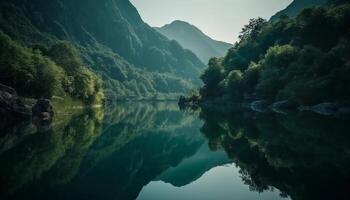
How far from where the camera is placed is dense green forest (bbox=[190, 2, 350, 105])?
2502 inches

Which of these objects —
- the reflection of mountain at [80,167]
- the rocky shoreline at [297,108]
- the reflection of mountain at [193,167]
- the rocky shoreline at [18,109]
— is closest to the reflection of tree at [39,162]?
the reflection of mountain at [80,167]

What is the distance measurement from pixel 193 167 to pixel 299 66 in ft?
205

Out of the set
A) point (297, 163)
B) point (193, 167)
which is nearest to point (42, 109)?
point (193, 167)

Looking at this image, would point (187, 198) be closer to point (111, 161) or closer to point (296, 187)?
point (296, 187)

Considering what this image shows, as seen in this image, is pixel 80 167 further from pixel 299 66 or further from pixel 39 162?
pixel 299 66

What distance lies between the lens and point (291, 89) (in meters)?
72.1

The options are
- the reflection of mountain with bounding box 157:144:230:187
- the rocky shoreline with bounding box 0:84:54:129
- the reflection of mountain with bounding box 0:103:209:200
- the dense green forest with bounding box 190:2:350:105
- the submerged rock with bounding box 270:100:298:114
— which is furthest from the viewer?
the submerged rock with bounding box 270:100:298:114

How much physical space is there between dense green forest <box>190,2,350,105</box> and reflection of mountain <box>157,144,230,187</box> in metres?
43.7

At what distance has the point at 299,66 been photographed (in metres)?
77.4

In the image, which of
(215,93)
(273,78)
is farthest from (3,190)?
(215,93)

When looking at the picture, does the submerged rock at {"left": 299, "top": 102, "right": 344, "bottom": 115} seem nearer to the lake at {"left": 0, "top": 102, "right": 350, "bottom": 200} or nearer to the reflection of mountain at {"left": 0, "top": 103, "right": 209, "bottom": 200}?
the lake at {"left": 0, "top": 102, "right": 350, "bottom": 200}

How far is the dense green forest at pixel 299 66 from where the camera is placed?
208 feet

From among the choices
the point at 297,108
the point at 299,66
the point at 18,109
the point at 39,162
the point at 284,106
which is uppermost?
the point at 299,66

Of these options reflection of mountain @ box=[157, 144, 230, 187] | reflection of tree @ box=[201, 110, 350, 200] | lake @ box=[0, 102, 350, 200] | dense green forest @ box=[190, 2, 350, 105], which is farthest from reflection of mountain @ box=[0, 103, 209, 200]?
dense green forest @ box=[190, 2, 350, 105]
